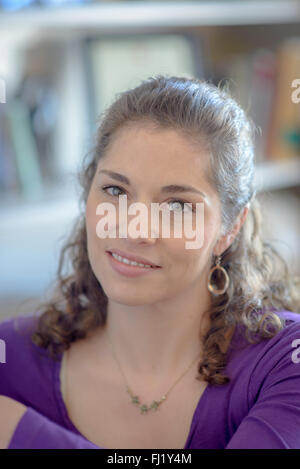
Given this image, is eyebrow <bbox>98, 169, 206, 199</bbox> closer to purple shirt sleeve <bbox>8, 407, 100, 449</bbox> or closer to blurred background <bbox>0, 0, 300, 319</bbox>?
purple shirt sleeve <bbox>8, 407, 100, 449</bbox>

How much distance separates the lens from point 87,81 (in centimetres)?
189

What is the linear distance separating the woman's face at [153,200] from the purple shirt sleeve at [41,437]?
22 centimetres

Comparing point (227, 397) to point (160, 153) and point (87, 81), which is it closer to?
point (160, 153)

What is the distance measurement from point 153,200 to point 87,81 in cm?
107

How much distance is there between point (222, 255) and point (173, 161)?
261 millimetres

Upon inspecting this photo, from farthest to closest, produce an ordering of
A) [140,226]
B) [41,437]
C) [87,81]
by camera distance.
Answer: [87,81] < [140,226] < [41,437]

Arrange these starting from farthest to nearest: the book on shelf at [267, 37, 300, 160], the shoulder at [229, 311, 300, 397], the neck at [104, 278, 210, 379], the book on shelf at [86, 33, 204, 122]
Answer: the book on shelf at [267, 37, 300, 160] < the book on shelf at [86, 33, 204, 122] < the neck at [104, 278, 210, 379] < the shoulder at [229, 311, 300, 397]

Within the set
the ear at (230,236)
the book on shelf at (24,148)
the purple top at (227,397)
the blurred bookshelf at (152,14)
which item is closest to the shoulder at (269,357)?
the purple top at (227,397)

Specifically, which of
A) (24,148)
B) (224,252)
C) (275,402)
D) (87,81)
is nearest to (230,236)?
(224,252)

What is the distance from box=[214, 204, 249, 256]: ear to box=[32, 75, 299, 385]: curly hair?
0.02m

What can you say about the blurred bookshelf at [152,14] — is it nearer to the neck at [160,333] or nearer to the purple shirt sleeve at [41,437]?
the neck at [160,333]

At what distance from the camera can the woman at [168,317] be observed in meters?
0.92

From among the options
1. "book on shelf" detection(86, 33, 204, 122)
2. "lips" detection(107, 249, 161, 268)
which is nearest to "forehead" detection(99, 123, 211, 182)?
"lips" detection(107, 249, 161, 268)

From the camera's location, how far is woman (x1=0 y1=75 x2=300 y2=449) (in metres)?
0.92
